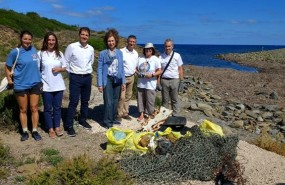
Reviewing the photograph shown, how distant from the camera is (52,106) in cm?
764

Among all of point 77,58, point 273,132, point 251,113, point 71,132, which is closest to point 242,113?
point 251,113

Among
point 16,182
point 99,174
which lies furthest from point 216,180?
point 16,182

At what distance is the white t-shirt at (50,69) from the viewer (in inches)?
286

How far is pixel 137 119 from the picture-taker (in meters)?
9.21

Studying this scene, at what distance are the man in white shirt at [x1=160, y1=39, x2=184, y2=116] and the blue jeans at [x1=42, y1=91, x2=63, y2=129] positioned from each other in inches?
94.7

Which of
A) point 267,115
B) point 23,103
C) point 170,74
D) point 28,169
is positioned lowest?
point 267,115

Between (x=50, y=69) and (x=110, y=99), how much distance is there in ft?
4.76

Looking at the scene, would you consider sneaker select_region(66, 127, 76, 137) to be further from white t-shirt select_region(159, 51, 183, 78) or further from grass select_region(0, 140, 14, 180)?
white t-shirt select_region(159, 51, 183, 78)

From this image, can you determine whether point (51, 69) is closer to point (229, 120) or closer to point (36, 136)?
point (36, 136)

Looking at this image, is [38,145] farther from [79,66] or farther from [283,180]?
[283,180]

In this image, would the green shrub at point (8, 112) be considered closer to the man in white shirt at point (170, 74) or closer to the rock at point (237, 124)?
the man in white shirt at point (170, 74)

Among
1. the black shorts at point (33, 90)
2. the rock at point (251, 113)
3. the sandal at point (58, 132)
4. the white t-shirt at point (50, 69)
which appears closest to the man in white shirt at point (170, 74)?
the white t-shirt at point (50, 69)

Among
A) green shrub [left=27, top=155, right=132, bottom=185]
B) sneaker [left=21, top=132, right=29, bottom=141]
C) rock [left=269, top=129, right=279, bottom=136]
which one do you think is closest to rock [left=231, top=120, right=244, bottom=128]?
rock [left=269, top=129, right=279, bottom=136]

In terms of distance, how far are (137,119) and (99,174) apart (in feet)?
13.9
